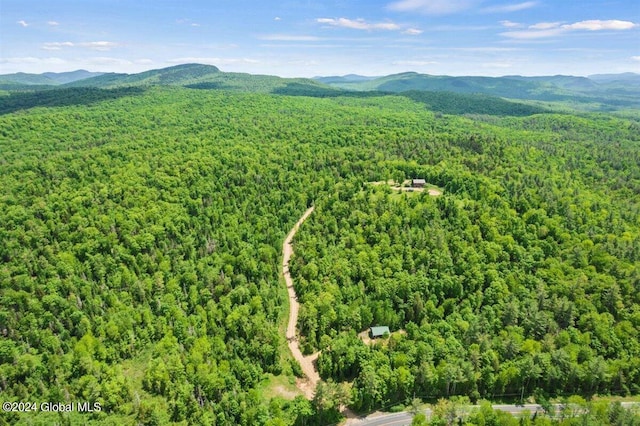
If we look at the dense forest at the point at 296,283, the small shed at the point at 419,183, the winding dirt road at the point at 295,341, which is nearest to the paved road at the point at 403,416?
the dense forest at the point at 296,283

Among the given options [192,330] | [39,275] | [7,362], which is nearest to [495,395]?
[192,330]

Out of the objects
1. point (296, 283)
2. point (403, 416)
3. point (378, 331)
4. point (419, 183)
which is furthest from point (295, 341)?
point (419, 183)

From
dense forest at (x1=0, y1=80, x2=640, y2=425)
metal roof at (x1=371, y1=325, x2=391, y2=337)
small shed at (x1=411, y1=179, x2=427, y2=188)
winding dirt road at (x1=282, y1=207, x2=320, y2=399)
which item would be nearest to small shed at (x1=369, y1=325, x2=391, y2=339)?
metal roof at (x1=371, y1=325, x2=391, y2=337)

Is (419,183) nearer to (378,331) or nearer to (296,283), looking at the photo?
(296,283)

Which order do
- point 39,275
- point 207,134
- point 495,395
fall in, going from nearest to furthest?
point 495,395
point 39,275
point 207,134

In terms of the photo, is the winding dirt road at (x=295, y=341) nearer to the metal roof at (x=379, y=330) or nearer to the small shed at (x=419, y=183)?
the metal roof at (x=379, y=330)

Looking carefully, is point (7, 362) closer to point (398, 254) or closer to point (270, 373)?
point (270, 373)
